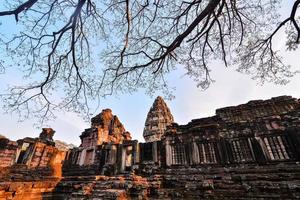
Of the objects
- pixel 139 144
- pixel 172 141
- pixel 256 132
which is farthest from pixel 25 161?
pixel 256 132

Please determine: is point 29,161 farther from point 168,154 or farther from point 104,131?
point 168,154

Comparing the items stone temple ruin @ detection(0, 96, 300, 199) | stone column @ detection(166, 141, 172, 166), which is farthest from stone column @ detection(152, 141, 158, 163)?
stone column @ detection(166, 141, 172, 166)

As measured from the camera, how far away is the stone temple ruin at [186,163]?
849 cm

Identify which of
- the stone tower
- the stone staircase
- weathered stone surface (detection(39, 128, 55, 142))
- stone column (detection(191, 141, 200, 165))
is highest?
the stone tower

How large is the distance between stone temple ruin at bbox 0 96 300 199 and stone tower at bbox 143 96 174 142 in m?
13.1

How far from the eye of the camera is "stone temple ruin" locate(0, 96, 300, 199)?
849cm

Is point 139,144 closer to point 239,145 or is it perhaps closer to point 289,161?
point 239,145

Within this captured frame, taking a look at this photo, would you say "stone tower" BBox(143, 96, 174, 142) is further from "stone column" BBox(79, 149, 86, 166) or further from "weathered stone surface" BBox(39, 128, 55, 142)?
"weathered stone surface" BBox(39, 128, 55, 142)

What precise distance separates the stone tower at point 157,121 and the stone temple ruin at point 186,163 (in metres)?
13.1

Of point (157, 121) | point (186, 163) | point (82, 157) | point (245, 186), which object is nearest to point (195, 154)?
point (186, 163)

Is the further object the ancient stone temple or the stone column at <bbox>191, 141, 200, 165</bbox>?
the ancient stone temple

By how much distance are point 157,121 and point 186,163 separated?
21058 millimetres

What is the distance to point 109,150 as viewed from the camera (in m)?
18.9

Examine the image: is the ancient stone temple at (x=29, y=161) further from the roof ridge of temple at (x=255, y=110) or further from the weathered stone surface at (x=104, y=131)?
the roof ridge of temple at (x=255, y=110)
